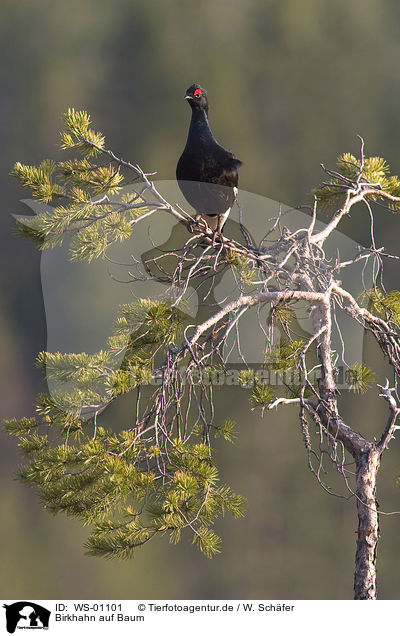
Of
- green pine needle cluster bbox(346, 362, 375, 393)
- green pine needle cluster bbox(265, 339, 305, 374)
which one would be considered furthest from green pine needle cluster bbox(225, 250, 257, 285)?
green pine needle cluster bbox(346, 362, 375, 393)

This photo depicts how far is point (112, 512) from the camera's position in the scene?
130 centimetres

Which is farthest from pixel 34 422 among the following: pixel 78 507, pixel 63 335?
pixel 63 335

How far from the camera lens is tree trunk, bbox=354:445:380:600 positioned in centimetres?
153

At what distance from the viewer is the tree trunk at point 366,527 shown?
5.03ft

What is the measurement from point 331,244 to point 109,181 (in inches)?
53.9

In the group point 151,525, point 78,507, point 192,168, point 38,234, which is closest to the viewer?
point 151,525

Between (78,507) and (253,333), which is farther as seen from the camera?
(253,333)

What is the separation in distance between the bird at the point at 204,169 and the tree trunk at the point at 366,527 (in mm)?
751

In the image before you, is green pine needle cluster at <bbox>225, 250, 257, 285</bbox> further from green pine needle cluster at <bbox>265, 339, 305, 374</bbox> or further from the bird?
the bird
